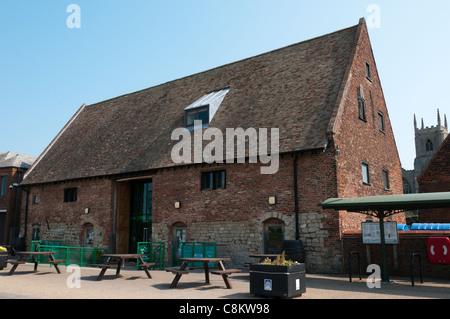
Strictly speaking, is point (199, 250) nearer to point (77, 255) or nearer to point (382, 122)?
point (77, 255)

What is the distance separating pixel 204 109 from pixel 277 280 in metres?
13.4

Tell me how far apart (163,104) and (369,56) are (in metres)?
12.7

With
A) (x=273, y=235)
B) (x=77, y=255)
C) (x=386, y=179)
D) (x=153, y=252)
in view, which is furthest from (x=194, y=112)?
(x=386, y=179)

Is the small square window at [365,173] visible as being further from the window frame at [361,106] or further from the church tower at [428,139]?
the church tower at [428,139]

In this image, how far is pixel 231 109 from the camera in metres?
20.3

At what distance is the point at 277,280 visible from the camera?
8.99 m

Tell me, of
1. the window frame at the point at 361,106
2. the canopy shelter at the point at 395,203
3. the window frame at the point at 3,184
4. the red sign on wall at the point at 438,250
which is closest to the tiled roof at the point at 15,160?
the window frame at the point at 3,184

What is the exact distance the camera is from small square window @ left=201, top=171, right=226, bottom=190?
18.2 meters

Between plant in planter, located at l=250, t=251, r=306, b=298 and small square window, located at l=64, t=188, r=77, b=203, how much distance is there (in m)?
17.8

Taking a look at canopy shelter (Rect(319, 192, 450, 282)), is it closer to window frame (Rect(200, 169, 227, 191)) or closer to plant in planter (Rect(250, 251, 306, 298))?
plant in planter (Rect(250, 251, 306, 298))

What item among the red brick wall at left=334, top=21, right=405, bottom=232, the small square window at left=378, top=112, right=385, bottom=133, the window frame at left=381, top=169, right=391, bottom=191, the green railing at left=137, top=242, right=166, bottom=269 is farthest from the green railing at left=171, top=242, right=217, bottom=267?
the small square window at left=378, top=112, right=385, bottom=133

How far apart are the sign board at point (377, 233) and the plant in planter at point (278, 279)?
4284 mm
